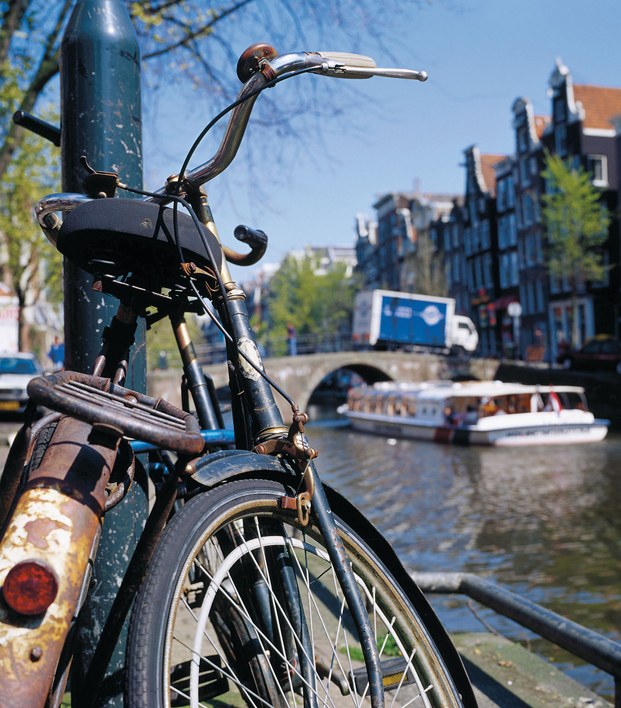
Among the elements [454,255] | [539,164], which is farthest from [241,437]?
[454,255]

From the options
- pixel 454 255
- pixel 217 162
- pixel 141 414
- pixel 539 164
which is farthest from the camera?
pixel 454 255

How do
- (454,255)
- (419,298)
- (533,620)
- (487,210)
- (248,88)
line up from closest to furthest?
(248,88) → (533,620) → (419,298) → (487,210) → (454,255)

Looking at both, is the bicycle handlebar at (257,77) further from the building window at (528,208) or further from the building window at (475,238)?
the building window at (475,238)

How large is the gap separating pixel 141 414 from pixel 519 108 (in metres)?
43.8

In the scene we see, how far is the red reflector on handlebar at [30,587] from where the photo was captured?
3.52 feet

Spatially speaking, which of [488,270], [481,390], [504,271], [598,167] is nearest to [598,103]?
[598,167]

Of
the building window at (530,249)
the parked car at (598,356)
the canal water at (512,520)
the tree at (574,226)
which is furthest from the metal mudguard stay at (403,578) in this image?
the building window at (530,249)

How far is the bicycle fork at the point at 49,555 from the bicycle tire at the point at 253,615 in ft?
0.37

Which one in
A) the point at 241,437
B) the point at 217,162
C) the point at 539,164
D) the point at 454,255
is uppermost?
the point at 539,164

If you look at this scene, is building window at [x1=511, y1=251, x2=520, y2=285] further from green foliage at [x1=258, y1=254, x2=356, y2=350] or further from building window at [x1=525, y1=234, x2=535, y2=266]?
green foliage at [x1=258, y1=254, x2=356, y2=350]

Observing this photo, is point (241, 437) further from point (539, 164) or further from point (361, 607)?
point (539, 164)

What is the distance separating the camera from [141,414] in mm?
1271

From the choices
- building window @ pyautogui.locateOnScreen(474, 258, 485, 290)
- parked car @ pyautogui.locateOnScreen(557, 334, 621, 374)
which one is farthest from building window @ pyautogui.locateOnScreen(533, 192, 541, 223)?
parked car @ pyautogui.locateOnScreen(557, 334, 621, 374)

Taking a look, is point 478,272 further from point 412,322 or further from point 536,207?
point 412,322
